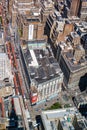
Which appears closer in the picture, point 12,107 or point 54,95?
point 12,107

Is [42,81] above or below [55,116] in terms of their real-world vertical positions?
above

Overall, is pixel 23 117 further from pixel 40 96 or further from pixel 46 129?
pixel 40 96

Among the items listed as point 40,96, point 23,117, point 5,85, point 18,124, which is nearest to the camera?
point 18,124

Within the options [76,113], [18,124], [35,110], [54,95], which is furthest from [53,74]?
[18,124]

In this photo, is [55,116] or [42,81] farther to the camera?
[42,81]

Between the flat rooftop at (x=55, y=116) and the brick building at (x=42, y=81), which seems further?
the brick building at (x=42, y=81)

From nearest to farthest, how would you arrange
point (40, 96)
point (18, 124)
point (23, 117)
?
point (18, 124), point (23, 117), point (40, 96)

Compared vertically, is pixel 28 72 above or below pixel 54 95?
above

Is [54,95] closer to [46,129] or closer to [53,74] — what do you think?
[53,74]

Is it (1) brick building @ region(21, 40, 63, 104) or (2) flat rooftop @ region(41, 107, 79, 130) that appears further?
(1) brick building @ region(21, 40, 63, 104)
